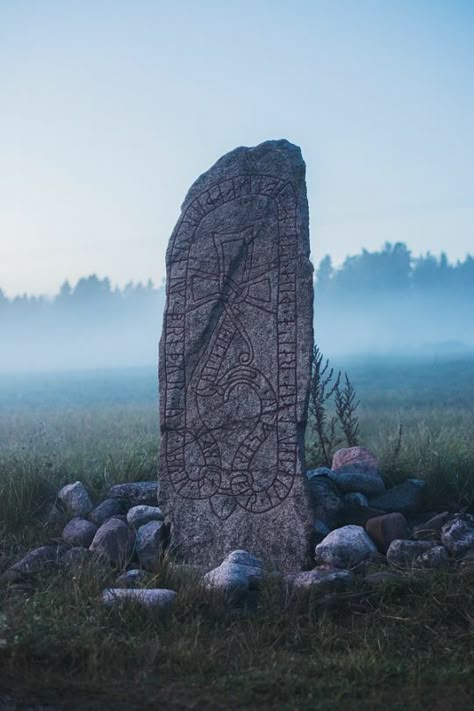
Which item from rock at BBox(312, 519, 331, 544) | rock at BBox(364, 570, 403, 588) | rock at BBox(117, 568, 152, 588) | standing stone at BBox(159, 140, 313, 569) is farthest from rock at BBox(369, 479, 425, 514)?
rock at BBox(117, 568, 152, 588)

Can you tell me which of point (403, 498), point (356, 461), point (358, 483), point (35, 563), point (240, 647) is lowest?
point (240, 647)

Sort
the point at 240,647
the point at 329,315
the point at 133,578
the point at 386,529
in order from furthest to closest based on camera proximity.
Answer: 1. the point at 329,315
2. the point at 386,529
3. the point at 133,578
4. the point at 240,647

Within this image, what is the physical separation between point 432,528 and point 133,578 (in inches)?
89.6

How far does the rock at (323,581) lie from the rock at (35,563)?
70.7 inches

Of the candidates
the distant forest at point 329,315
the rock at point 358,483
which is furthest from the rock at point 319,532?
the distant forest at point 329,315

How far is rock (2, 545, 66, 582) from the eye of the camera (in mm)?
6082

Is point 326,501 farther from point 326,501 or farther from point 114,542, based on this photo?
point 114,542

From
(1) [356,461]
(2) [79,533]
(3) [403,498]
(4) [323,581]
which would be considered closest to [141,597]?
(4) [323,581]

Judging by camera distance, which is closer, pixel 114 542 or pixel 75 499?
pixel 114 542

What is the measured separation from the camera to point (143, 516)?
23.1 feet

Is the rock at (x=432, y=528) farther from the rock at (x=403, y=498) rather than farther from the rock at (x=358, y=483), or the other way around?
the rock at (x=358, y=483)

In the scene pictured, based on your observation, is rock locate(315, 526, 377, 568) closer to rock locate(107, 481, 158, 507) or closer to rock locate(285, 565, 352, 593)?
rock locate(285, 565, 352, 593)

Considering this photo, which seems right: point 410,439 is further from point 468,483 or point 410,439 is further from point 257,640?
point 257,640

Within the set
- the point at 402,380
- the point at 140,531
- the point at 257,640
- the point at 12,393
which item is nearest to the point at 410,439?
the point at 140,531
